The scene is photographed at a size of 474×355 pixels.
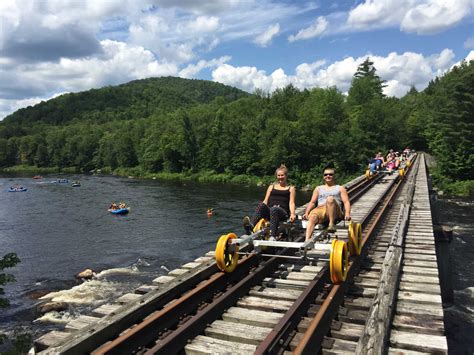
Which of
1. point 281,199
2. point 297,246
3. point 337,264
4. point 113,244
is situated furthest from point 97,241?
point 337,264

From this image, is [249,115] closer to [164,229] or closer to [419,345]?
[164,229]

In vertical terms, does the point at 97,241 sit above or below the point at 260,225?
below

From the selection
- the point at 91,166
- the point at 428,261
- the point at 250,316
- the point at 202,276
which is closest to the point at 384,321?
the point at 250,316

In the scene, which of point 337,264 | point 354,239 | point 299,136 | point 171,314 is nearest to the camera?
point 171,314

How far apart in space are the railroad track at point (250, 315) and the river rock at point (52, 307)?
9546 millimetres

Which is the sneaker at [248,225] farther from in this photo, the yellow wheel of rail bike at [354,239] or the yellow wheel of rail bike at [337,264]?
the yellow wheel of rail bike at [337,264]

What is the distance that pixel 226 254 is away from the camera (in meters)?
6.73

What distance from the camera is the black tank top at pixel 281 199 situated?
8070 millimetres

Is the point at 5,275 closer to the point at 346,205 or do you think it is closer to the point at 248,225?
the point at 248,225

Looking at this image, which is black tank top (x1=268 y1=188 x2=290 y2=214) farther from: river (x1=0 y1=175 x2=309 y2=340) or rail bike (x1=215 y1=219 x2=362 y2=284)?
river (x1=0 y1=175 x2=309 y2=340)

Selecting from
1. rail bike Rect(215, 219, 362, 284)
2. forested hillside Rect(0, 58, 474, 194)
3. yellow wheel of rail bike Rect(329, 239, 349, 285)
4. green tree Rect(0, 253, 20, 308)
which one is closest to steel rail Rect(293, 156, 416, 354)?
yellow wheel of rail bike Rect(329, 239, 349, 285)

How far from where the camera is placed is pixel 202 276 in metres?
6.52

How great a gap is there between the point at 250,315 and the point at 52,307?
11.0 metres

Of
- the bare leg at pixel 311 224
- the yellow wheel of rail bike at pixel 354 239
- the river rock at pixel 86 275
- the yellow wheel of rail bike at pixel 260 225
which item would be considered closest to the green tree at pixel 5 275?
the yellow wheel of rail bike at pixel 260 225
